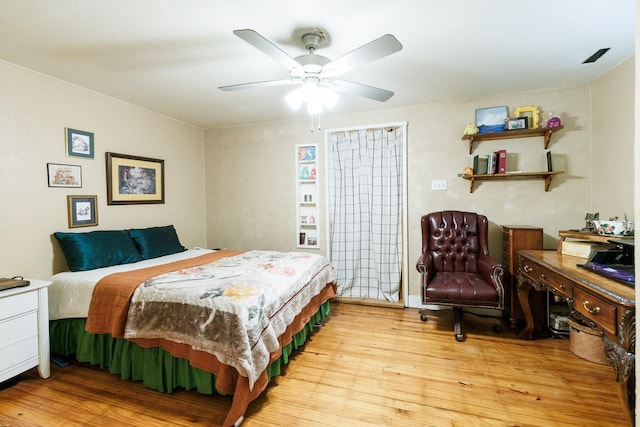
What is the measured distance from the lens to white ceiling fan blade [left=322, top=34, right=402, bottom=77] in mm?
1518

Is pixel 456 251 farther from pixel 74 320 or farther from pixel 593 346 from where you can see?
pixel 74 320

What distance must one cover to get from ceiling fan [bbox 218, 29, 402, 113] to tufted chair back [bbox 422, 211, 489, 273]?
162cm

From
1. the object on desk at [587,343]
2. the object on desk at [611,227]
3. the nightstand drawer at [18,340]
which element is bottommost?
the object on desk at [587,343]

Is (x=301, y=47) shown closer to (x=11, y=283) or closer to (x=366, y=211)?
(x=366, y=211)

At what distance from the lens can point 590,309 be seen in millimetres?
1648

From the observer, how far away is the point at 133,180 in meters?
3.36

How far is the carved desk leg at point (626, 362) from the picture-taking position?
47.7 inches

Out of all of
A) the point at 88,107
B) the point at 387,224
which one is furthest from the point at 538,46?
the point at 88,107

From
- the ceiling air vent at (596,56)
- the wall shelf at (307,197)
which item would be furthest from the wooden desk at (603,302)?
the wall shelf at (307,197)

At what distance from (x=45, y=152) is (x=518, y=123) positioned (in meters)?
4.51

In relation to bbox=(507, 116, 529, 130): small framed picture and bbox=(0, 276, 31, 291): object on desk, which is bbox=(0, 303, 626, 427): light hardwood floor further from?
bbox=(507, 116, 529, 130): small framed picture

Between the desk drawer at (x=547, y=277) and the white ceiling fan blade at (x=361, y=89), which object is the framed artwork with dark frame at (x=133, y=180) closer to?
the white ceiling fan blade at (x=361, y=89)

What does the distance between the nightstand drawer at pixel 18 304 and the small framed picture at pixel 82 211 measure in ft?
2.97

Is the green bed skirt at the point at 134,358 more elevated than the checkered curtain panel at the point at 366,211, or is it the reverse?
the checkered curtain panel at the point at 366,211
